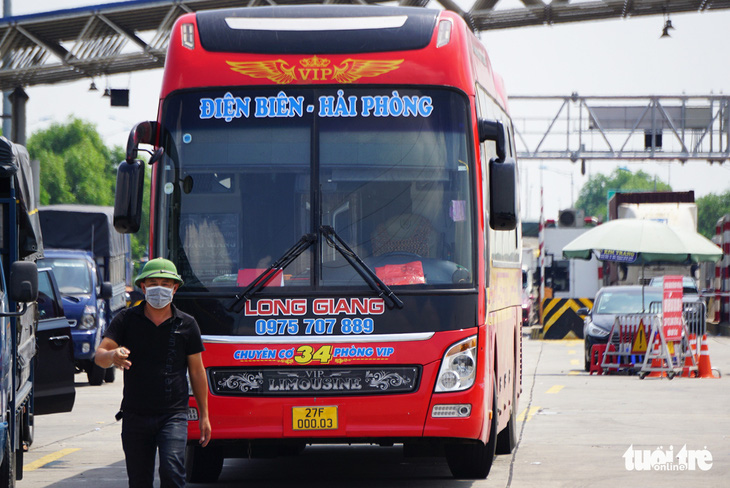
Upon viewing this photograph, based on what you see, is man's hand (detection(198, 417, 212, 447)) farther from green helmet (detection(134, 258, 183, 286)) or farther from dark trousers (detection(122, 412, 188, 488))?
green helmet (detection(134, 258, 183, 286))

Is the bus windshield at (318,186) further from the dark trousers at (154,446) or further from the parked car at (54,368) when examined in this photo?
the parked car at (54,368)

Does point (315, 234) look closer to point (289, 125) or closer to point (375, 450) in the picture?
point (289, 125)

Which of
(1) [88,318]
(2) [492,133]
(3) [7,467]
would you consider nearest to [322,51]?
(2) [492,133]

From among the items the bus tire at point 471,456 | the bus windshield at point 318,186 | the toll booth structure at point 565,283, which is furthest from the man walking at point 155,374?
the toll booth structure at point 565,283

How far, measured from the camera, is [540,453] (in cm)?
1218

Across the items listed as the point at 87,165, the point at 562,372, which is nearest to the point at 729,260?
the point at 562,372

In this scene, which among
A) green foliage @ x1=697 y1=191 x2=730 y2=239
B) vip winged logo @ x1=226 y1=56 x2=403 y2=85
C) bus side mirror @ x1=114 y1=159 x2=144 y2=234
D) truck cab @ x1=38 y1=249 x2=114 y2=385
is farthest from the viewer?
green foliage @ x1=697 y1=191 x2=730 y2=239

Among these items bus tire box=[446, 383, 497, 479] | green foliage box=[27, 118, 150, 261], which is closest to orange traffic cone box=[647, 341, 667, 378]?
bus tire box=[446, 383, 497, 479]

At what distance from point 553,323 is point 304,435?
29.9 m

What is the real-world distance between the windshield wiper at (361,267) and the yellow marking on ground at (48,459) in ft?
13.3

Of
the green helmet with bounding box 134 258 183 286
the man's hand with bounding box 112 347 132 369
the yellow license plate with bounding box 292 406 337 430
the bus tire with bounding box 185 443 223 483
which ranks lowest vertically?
the bus tire with bounding box 185 443 223 483

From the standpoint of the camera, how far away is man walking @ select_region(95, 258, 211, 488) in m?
7.30

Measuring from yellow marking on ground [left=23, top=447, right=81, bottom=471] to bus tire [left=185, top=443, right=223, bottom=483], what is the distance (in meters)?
1.89

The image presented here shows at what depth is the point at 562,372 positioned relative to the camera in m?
24.0
